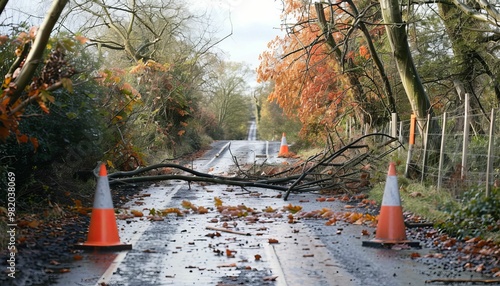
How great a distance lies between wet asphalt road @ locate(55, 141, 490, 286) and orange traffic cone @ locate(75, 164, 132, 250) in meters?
0.26

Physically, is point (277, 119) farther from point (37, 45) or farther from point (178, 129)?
point (37, 45)

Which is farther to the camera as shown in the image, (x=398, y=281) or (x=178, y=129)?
(x=178, y=129)

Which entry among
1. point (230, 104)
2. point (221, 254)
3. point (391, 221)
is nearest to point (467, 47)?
point (391, 221)

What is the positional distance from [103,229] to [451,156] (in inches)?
347

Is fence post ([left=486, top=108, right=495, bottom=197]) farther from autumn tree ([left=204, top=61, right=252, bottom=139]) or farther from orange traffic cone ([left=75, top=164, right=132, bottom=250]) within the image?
autumn tree ([left=204, top=61, right=252, bottom=139])

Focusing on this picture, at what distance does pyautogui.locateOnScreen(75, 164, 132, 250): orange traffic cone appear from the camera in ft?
35.2

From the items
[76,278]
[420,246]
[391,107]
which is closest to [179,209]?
[420,246]

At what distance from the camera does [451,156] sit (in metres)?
17.2

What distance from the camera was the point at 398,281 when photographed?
8656 mm

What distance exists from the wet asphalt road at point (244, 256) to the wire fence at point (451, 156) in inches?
106

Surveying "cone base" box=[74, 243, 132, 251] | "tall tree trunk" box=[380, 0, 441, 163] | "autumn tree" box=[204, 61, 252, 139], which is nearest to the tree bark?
"cone base" box=[74, 243, 132, 251]

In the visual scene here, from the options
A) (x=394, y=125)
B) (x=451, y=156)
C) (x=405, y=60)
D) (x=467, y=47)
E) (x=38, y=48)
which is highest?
(x=467, y=47)

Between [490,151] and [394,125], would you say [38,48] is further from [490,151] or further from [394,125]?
[394,125]

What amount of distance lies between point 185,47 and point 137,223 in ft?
93.2
